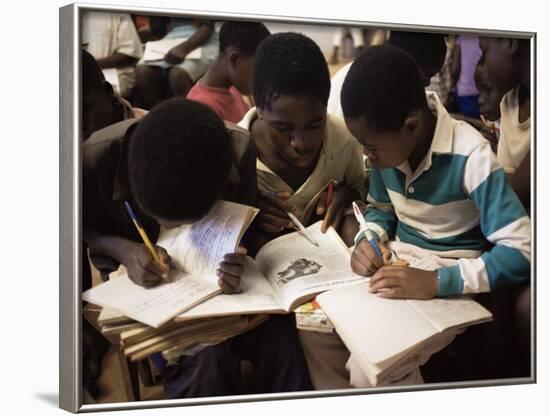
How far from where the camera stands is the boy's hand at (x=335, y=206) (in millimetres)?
2422

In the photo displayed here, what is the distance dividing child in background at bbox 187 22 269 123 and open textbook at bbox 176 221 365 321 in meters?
0.38

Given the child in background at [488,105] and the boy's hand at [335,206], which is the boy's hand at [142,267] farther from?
the child in background at [488,105]

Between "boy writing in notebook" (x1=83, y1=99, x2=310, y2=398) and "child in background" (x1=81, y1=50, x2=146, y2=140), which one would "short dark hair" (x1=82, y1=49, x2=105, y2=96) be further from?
"boy writing in notebook" (x1=83, y1=99, x2=310, y2=398)

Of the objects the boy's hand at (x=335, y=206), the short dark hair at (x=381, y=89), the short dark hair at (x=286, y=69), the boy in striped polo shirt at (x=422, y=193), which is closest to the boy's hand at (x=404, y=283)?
the boy in striped polo shirt at (x=422, y=193)

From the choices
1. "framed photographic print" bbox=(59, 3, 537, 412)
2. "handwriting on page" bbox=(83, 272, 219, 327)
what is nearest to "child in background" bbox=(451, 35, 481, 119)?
"framed photographic print" bbox=(59, 3, 537, 412)

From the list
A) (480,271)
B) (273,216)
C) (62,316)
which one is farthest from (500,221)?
(62,316)

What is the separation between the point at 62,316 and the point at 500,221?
123 centimetres

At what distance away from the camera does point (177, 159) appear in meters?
2.20

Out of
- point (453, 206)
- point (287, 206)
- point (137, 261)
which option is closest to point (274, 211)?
point (287, 206)

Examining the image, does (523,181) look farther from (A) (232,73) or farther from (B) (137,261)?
(B) (137,261)

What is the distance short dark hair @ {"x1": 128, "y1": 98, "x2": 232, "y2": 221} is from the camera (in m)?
2.20

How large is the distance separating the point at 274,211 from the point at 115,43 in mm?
601

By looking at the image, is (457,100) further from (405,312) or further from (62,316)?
(62,316)

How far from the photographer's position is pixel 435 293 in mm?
2467
